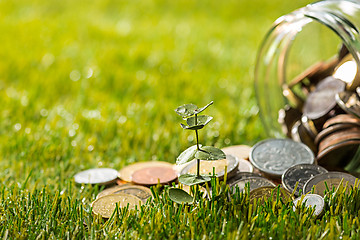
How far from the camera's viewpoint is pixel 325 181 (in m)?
1.92

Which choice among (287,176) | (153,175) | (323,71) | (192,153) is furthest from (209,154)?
(323,71)

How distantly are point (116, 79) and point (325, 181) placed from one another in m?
2.14

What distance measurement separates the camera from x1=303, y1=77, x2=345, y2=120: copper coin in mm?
2359

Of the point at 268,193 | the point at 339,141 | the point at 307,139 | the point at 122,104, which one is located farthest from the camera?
the point at 122,104

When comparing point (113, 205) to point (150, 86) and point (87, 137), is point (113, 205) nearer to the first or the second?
point (87, 137)

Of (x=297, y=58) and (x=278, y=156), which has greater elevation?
(x=297, y=58)

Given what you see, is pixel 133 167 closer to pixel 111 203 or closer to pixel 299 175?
pixel 111 203

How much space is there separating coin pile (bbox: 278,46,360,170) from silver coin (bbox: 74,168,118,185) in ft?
3.16

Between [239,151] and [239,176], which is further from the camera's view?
[239,151]

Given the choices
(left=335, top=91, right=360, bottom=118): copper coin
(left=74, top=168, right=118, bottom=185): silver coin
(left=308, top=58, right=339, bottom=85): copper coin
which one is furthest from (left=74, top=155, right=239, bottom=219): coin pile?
(left=308, top=58, right=339, bottom=85): copper coin

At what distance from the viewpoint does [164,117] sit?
3057 mm

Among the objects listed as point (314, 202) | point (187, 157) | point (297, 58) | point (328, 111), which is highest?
point (297, 58)

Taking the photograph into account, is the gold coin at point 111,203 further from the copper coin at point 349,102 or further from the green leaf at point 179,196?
the copper coin at point 349,102

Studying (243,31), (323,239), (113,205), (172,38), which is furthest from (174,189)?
(243,31)
